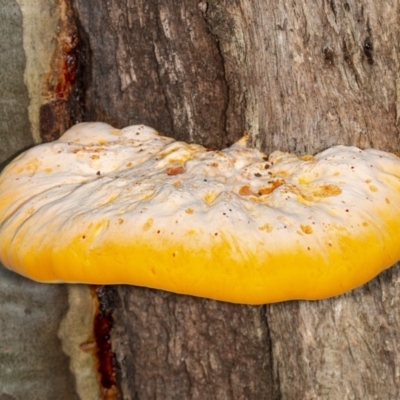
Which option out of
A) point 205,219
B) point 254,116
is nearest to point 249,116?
point 254,116

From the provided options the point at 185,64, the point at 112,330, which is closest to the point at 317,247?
the point at 185,64

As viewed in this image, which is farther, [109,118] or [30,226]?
[109,118]

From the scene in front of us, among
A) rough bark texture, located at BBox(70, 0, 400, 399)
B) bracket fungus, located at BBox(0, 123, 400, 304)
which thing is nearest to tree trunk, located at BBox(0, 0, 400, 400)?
rough bark texture, located at BBox(70, 0, 400, 399)

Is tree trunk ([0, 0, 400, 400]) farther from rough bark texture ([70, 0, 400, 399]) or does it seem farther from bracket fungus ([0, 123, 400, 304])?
bracket fungus ([0, 123, 400, 304])

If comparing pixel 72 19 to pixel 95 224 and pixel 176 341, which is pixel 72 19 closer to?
pixel 95 224

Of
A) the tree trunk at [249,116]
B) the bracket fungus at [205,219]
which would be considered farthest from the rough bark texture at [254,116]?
the bracket fungus at [205,219]

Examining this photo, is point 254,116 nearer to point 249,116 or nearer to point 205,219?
point 249,116

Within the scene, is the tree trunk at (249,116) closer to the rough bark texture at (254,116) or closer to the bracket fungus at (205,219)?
the rough bark texture at (254,116)
